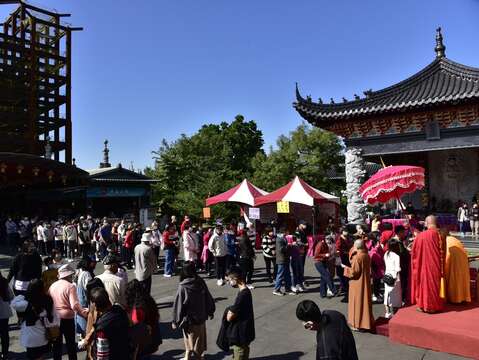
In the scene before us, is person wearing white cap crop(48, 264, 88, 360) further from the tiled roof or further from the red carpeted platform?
the tiled roof

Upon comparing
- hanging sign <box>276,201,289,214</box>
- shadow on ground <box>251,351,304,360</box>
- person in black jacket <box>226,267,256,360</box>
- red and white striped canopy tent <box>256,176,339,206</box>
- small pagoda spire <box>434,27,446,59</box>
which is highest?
small pagoda spire <box>434,27,446,59</box>

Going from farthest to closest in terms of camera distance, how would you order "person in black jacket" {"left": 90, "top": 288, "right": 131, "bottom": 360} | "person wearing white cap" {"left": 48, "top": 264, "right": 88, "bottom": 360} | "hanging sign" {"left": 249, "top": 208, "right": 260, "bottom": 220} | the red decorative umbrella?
Answer: "hanging sign" {"left": 249, "top": 208, "right": 260, "bottom": 220}, the red decorative umbrella, "person wearing white cap" {"left": 48, "top": 264, "right": 88, "bottom": 360}, "person in black jacket" {"left": 90, "top": 288, "right": 131, "bottom": 360}

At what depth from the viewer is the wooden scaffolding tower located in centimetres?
3738

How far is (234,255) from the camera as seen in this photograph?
443 inches

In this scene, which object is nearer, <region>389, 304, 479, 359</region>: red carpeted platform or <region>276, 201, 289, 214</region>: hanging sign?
<region>389, 304, 479, 359</region>: red carpeted platform

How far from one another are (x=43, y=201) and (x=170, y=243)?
68.5ft

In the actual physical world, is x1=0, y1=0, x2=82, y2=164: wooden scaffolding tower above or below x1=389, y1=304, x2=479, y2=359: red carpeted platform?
above

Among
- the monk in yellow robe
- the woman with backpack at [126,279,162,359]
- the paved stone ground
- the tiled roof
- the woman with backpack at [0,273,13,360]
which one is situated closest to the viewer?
the woman with backpack at [126,279,162,359]

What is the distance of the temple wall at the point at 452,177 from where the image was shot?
1717 centimetres

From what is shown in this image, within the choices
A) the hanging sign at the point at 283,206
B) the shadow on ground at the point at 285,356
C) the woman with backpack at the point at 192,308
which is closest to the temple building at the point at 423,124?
the hanging sign at the point at 283,206

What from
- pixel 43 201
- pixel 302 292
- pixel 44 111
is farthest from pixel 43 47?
pixel 302 292

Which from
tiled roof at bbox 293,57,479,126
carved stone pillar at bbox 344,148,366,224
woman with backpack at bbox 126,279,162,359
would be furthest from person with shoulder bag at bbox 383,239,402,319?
tiled roof at bbox 293,57,479,126

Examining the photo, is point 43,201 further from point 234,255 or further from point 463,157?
point 463,157

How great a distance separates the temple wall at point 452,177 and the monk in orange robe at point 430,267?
40.1ft
